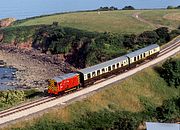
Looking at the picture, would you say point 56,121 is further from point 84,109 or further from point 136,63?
point 136,63

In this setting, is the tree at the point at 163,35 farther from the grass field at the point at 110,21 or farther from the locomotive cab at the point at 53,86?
the locomotive cab at the point at 53,86

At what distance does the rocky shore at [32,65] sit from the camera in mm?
82981

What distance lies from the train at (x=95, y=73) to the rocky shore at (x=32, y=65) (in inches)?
725

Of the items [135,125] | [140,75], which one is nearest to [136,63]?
[140,75]

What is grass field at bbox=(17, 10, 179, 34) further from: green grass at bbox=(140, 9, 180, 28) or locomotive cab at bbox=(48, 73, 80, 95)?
locomotive cab at bbox=(48, 73, 80, 95)

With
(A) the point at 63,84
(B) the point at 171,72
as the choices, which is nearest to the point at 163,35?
(B) the point at 171,72

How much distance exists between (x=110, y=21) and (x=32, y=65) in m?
29.5

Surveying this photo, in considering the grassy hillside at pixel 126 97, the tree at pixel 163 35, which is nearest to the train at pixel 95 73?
the grassy hillside at pixel 126 97

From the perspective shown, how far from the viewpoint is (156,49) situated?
69.1 meters

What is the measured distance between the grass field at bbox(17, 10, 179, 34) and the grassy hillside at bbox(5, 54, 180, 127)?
44491 millimetres

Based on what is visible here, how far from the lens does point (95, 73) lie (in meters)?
55.0

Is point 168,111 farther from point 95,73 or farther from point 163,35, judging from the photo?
point 163,35

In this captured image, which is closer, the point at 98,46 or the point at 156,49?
the point at 156,49

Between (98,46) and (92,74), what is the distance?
38897mm
